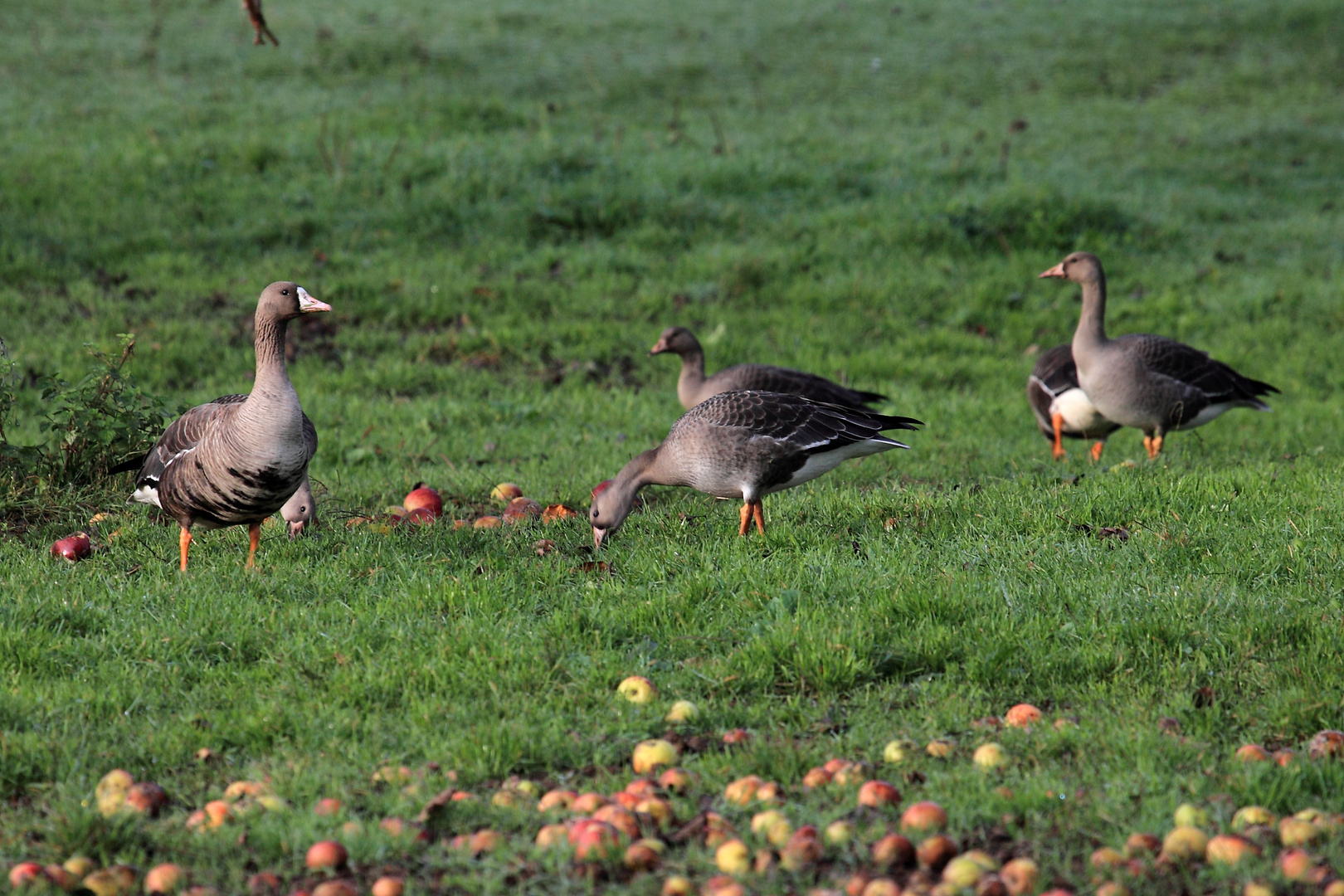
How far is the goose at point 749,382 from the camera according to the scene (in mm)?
9523

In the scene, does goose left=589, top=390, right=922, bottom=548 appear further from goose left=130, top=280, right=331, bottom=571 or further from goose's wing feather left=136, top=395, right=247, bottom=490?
goose's wing feather left=136, top=395, right=247, bottom=490

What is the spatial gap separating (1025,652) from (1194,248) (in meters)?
12.7

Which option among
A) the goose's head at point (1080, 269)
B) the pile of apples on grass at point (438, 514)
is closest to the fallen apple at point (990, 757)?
the pile of apples on grass at point (438, 514)

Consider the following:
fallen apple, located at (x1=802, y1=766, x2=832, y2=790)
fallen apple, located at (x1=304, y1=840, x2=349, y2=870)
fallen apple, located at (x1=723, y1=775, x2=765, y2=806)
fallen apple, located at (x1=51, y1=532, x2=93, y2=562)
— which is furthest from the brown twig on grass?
fallen apple, located at (x1=802, y1=766, x2=832, y2=790)

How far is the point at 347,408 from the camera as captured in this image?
36.2ft

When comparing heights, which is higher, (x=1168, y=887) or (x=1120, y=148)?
(x=1120, y=148)

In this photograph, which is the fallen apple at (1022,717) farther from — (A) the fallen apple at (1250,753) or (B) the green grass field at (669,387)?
(A) the fallen apple at (1250,753)

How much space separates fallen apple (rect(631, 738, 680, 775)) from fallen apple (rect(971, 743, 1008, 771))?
1.15 meters

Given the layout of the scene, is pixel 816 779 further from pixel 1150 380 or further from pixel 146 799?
pixel 1150 380

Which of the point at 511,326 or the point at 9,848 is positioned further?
the point at 511,326

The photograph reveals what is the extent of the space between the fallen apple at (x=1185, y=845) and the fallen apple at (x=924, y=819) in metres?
0.70

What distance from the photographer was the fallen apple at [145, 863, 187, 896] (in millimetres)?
3680

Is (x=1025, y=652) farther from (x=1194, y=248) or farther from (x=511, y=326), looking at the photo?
(x=1194, y=248)

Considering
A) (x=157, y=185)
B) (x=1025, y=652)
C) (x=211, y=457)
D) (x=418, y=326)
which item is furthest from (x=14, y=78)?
(x=1025, y=652)
